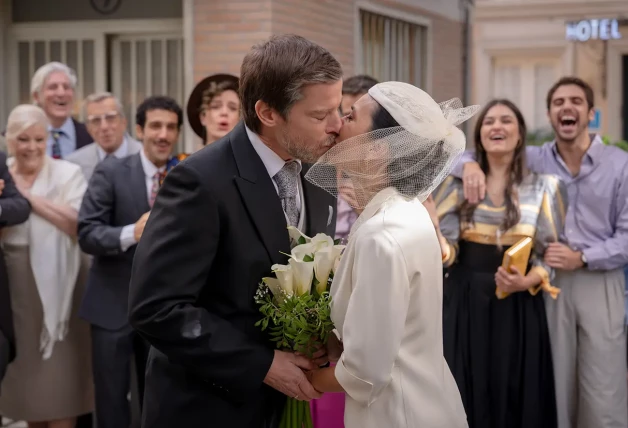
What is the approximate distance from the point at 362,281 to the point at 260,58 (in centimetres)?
67

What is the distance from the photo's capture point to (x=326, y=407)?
3.17 meters

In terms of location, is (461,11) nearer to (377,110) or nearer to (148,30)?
(148,30)

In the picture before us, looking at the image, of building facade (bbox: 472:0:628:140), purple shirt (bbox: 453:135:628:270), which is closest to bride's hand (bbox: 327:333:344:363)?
purple shirt (bbox: 453:135:628:270)

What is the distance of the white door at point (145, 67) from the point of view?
8.51 m

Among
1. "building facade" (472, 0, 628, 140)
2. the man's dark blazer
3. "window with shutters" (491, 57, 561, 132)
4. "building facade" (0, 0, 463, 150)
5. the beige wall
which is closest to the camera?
the man's dark blazer

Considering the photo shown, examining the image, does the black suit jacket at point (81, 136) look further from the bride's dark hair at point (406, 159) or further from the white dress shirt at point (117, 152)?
the bride's dark hair at point (406, 159)

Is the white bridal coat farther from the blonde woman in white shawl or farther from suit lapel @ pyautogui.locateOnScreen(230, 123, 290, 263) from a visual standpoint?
the blonde woman in white shawl

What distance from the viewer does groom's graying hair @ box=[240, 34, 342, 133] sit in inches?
94.8

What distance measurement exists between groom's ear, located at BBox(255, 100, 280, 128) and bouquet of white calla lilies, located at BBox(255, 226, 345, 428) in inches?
12.0

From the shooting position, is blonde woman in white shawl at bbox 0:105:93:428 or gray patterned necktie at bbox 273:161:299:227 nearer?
gray patterned necktie at bbox 273:161:299:227

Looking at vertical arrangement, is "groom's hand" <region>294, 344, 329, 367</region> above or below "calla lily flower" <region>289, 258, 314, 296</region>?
below

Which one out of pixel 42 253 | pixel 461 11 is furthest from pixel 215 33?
pixel 461 11

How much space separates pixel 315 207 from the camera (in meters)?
2.76

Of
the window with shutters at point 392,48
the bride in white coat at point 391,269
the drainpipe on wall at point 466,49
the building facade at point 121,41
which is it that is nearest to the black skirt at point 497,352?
the bride in white coat at point 391,269
